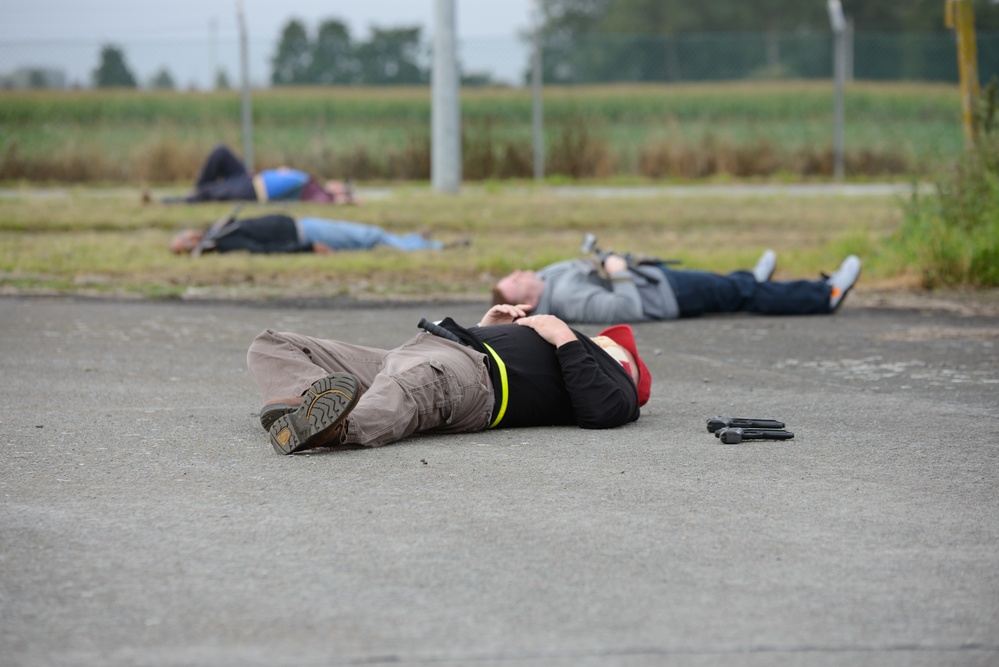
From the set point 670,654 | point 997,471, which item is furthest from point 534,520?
point 997,471

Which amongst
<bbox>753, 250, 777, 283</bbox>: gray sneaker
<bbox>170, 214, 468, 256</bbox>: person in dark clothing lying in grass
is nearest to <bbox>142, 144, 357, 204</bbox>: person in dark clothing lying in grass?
<bbox>170, 214, 468, 256</bbox>: person in dark clothing lying in grass

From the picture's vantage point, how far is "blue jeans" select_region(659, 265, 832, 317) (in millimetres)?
7824

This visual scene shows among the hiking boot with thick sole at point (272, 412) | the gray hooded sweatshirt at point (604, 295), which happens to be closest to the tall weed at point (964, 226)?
the gray hooded sweatshirt at point (604, 295)

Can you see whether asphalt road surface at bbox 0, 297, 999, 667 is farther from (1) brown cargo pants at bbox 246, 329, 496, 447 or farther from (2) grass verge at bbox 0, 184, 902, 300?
(2) grass verge at bbox 0, 184, 902, 300

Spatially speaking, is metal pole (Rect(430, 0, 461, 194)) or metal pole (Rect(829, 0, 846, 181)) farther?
metal pole (Rect(829, 0, 846, 181))

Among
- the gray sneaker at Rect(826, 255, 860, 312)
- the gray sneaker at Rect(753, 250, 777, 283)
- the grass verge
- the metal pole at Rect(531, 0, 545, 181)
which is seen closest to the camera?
the gray sneaker at Rect(826, 255, 860, 312)

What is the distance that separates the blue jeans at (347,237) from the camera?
406 inches

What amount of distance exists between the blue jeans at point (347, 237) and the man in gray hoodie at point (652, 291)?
300cm

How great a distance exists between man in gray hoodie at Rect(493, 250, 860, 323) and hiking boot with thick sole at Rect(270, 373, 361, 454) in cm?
290

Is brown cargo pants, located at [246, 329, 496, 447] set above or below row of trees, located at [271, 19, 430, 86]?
below

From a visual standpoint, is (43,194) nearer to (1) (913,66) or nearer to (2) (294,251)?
(2) (294,251)

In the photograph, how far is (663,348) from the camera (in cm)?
689

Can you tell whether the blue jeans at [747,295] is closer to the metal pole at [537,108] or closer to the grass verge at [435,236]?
the grass verge at [435,236]

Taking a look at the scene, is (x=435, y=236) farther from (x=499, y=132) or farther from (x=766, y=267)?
(x=499, y=132)
